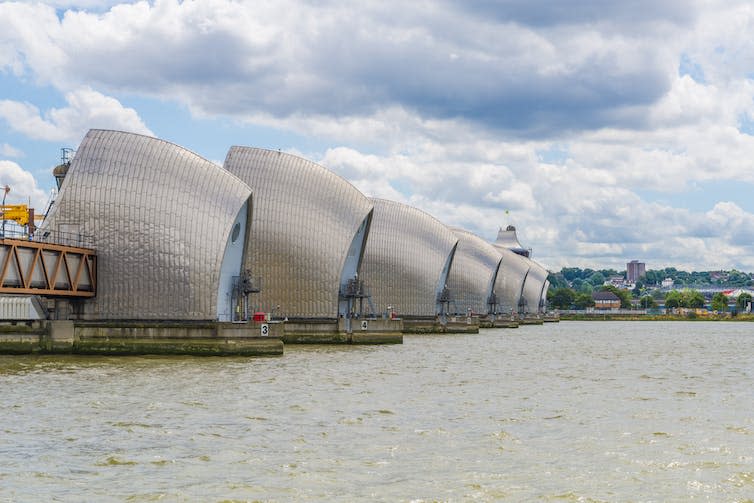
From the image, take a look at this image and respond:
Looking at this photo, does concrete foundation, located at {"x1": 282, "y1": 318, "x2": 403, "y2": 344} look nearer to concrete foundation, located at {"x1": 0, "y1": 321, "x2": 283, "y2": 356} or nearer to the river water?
concrete foundation, located at {"x1": 0, "y1": 321, "x2": 283, "y2": 356}

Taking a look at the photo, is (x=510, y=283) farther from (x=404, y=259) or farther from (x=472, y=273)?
(x=404, y=259)

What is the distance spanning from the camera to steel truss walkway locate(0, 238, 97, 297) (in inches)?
1919

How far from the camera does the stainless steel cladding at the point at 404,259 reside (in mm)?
96688

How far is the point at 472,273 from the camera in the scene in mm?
129000

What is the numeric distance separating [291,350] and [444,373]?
17.0 meters

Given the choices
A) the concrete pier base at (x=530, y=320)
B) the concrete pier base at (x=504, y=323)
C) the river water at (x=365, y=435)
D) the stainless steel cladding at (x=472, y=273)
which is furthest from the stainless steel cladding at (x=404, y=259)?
the river water at (x=365, y=435)

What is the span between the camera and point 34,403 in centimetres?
Answer: 2847

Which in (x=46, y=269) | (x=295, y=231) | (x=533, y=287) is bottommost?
(x=46, y=269)

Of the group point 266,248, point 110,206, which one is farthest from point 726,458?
point 266,248

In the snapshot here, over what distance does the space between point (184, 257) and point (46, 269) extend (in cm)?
796

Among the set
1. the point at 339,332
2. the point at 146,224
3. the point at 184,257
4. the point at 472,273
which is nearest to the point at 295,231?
the point at 339,332

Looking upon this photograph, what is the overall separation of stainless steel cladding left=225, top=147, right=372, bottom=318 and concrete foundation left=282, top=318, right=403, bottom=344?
4.32m

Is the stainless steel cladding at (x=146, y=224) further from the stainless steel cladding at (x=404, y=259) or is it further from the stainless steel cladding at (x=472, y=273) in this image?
the stainless steel cladding at (x=472, y=273)

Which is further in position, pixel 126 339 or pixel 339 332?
pixel 339 332
